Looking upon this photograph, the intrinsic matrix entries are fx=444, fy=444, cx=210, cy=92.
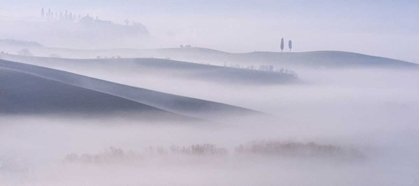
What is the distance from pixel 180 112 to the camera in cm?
204

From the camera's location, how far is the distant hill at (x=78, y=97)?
1990mm

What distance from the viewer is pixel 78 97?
2010mm

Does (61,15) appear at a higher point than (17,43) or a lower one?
higher

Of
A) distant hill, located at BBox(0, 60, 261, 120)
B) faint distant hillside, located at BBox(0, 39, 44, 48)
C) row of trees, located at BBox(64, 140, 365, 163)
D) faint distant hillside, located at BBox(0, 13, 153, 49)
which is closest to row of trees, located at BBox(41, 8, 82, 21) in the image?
faint distant hillside, located at BBox(0, 13, 153, 49)

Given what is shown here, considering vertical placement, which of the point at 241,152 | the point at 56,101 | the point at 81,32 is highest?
the point at 81,32

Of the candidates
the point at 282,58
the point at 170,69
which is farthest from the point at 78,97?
the point at 282,58

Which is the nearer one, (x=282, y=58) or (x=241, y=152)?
(x=241, y=152)

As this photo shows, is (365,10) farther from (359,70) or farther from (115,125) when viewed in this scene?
(115,125)

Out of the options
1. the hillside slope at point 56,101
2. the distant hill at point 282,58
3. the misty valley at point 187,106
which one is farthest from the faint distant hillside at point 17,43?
the distant hill at point 282,58

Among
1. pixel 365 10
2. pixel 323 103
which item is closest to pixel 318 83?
pixel 323 103

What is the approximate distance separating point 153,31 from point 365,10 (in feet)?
3.39

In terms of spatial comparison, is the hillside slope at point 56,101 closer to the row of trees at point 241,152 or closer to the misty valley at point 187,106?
the misty valley at point 187,106

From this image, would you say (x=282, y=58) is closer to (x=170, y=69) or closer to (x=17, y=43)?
(x=170, y=69)

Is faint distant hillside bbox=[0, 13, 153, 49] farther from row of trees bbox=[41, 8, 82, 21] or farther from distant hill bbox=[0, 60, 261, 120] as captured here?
distant hill bbox=[0, 60, 261, 120]
